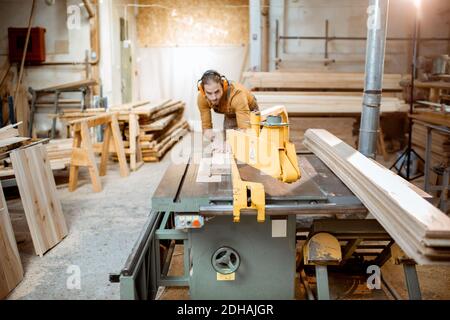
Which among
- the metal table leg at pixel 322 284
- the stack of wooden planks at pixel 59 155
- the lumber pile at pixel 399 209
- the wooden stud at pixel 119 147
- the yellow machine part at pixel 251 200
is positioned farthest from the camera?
the wooden stud at pixel 119 147

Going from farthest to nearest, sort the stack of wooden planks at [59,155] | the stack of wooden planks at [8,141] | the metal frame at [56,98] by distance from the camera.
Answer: the metal frame at [56,98] < the stack of wooden planks at [59,155] < the stack of wooden planks at [8,141]

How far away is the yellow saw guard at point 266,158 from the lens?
206cm

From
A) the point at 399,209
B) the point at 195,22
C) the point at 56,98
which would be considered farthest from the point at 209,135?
the point at 195,22

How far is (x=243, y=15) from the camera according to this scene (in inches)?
371

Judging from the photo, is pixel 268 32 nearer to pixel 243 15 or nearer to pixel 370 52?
pixel 243 15

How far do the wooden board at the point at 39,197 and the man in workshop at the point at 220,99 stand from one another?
1.38 metres

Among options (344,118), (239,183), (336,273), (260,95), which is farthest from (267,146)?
(344,118)

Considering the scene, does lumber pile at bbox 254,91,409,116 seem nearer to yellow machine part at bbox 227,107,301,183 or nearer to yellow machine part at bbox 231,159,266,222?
yellow machine part at bbox 227,107,301,183

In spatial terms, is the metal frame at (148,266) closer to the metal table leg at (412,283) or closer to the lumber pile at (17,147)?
the metal table leg at (412,283)

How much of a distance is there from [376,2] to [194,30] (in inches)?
254

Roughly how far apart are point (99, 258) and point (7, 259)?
679 millimetres

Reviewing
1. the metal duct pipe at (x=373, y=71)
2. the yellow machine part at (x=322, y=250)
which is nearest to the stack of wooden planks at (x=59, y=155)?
the metal duct pipe at (x=373, y=71)

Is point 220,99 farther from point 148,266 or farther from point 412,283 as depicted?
point 412,283
